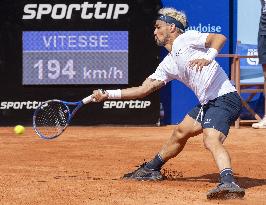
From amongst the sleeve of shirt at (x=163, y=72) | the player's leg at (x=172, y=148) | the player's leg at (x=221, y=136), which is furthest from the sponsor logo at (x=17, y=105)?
the player's leg at (x=221, y=136)

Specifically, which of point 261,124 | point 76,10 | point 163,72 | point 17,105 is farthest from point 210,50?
point 17,105

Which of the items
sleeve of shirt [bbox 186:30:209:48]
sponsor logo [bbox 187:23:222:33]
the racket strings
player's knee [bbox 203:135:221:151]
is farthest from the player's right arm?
sponsor logo [bbox 187:23:222:33]

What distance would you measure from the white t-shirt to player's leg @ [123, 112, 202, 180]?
0.35 metres

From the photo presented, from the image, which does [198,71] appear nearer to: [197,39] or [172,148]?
[197,39]

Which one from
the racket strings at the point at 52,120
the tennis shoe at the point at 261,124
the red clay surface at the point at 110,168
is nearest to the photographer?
the red clay surface at the point at 110,168

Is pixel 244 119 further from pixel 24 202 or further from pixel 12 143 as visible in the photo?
pixel 24 202

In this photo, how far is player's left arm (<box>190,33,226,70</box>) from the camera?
22.7 ft

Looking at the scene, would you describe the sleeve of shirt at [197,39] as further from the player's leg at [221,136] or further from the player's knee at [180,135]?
the player's knee at [180,135]

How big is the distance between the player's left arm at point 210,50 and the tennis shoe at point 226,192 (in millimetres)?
1016

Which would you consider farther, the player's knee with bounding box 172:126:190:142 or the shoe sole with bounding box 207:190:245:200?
the player's knee with bounding box 172:126:190:142

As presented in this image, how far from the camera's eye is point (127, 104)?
46.5ft

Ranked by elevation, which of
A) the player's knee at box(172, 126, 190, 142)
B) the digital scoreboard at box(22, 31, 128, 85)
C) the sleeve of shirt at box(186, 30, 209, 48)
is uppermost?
the sleeve of shirt at box(186, 30, 209, 48)

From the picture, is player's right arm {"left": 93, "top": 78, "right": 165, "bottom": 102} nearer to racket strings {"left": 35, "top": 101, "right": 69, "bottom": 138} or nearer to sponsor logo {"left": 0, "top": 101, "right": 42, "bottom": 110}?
racket strings {"left": 35, "top": 101, "right": 69, "bottom": 138}

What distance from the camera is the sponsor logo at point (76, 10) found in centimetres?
1398
